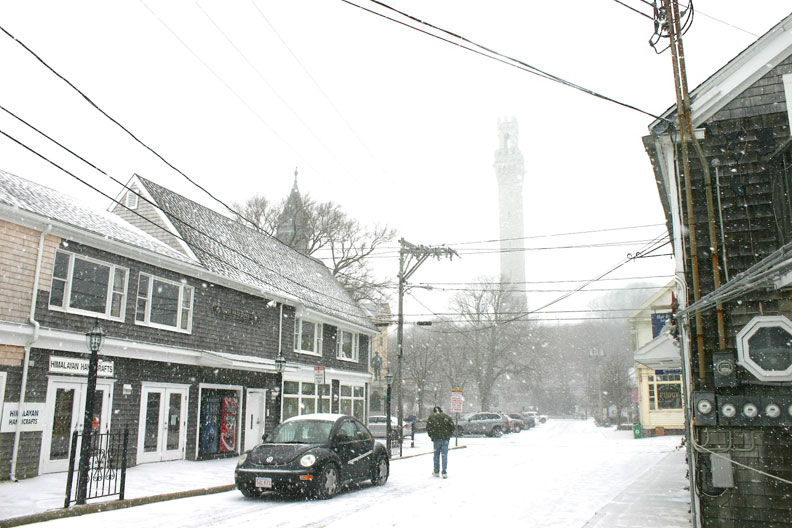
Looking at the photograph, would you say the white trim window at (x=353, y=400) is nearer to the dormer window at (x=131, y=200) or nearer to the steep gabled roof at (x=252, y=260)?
the steep gabled roof at (x=252, y=260)

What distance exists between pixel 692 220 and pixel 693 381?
2304mm

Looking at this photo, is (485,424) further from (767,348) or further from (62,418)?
(767,348)

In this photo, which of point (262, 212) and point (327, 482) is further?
point (262, 212)

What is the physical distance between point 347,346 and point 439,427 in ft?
50.7

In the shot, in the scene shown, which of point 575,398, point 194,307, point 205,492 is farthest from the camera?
point 575,398

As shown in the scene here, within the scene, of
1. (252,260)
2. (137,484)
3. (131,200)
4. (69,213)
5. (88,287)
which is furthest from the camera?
(252,260)

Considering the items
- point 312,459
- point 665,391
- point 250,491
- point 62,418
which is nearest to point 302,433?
point 312,459

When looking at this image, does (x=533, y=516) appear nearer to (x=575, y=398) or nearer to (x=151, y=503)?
(x=151, y=503)

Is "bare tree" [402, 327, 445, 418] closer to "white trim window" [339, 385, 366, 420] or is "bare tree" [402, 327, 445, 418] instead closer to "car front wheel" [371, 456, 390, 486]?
"white trim window" [339, 385, 366, 420]

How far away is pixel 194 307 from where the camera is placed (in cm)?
1892

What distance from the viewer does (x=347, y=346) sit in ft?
98.5

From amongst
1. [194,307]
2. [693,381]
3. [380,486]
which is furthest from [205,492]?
[693,381]

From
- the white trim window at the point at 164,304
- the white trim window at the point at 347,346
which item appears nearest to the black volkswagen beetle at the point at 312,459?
the white trim window at the point at 164,304

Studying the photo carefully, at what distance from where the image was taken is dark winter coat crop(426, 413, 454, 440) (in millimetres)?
14898
